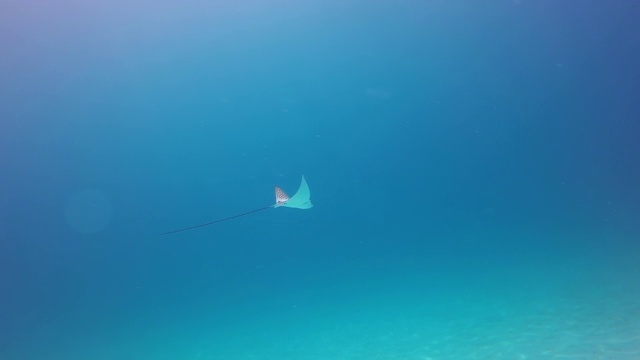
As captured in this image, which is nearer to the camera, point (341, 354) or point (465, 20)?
point (341, 354)

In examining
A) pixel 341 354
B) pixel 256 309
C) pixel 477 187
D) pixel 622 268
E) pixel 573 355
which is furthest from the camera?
pixel 477 187

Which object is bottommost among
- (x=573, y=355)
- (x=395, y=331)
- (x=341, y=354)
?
(x=573, y=355)

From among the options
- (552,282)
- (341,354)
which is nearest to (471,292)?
(552,282)

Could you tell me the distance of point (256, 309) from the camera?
14.1m

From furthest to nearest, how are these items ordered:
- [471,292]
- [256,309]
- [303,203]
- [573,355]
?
1. [256,309]
2. [471,292]
3. [303,203]
4. [573,355]

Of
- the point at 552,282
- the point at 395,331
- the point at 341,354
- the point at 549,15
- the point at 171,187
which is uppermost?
the point at 549,15

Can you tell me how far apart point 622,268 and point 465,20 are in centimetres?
1237

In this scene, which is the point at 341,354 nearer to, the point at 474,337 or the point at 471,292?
the point at 474,337

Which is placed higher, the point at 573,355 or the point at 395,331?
the point at 395,331

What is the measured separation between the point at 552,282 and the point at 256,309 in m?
9.96

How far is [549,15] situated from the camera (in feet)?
53.6

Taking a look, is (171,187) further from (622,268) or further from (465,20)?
(622,268)

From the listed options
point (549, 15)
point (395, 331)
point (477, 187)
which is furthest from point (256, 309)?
point (477, 187)

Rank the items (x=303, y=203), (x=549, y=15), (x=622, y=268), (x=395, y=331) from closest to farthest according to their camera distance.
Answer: (x=303, y=203)
(x=395, y=331)
(x=622, y=268)
(x=549, y=15)
